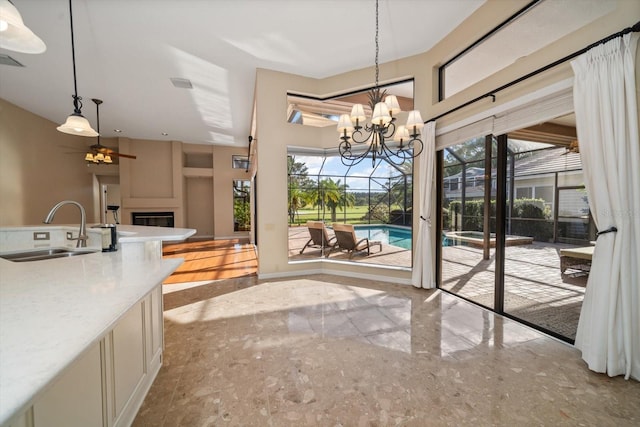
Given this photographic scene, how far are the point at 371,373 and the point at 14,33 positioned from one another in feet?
11.0

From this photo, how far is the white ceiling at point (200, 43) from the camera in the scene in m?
3.02

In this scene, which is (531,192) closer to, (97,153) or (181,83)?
(181,83)

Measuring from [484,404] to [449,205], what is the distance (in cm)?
274

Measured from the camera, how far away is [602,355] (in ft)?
6.62

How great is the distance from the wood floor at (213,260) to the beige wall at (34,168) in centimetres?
309

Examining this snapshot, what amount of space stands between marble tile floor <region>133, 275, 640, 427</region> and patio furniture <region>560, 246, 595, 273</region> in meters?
0.79

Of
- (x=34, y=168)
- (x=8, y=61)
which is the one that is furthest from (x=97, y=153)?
(x=34, y=168)

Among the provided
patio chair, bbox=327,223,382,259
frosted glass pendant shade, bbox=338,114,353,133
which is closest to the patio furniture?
frosted glass pendant shade, bbox=338,114,353,133

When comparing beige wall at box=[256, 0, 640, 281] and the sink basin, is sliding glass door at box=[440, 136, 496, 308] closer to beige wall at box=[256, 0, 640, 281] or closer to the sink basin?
beige wall at box=[256, 0, 640, 281]

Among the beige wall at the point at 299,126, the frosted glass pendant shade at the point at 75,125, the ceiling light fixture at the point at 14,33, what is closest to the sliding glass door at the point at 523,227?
the beige wall at the point at 299,126

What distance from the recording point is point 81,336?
2.54 feet

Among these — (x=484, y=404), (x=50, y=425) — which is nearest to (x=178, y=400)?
(x=50, y=425)

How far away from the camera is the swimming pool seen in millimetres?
4902

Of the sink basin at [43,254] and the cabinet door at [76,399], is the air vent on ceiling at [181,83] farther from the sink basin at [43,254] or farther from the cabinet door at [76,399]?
the cabinet door at [76,399]
